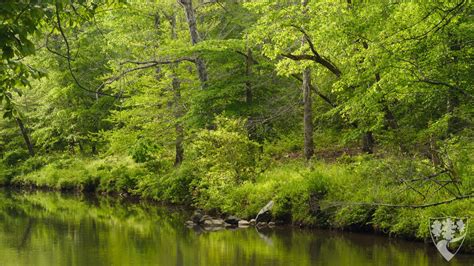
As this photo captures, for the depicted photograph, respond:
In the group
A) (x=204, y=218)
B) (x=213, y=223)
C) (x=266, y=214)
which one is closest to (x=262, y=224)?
(x=266, y=214)

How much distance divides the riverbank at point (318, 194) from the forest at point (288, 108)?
0.14 ft

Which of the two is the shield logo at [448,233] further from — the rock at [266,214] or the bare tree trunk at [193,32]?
the bare tree trunk at [193,32]

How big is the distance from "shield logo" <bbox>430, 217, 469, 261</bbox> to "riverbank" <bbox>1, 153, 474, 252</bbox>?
0.14 metres

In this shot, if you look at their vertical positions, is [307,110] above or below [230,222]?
above

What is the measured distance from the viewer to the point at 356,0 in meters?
12.6

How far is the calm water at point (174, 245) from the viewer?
10961 millimetres

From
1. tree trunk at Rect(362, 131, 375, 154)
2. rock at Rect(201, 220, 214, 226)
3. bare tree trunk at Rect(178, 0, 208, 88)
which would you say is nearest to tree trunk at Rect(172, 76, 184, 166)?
bare tree trunk at Rect(178, 0, 208, 88)

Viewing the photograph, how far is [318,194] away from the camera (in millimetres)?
14320

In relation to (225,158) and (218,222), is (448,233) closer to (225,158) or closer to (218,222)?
(218,222)

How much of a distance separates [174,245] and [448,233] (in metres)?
5.89

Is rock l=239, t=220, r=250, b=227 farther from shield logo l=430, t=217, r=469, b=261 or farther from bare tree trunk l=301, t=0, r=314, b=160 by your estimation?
shield logo l=430, t=217, r=469, b=261

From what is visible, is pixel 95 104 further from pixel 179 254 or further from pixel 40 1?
pixel 40 1

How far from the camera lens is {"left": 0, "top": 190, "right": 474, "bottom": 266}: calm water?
11.0 m

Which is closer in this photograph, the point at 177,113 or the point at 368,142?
the point at 368,142
